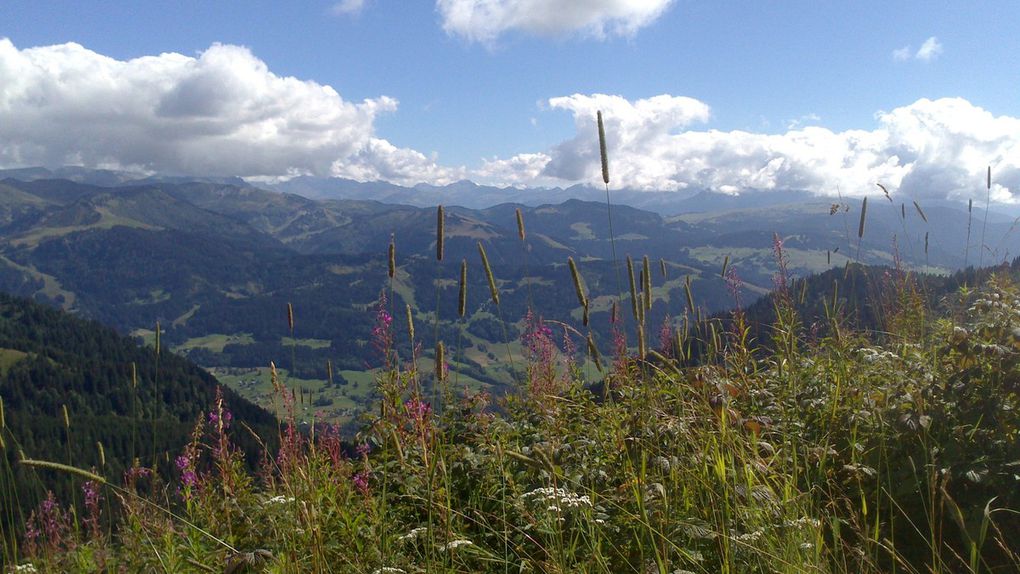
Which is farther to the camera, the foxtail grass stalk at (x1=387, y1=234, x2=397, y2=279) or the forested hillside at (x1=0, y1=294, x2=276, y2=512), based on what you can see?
the forested hillside at (x1=0, y1=294, x2=276, y2=512)

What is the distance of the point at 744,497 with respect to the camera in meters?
2.94

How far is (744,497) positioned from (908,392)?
1.88 m

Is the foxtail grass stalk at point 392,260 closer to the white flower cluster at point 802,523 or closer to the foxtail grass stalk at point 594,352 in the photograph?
the foxtail grass stalk at point 594,352

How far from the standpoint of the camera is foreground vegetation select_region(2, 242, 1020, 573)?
2.83 m

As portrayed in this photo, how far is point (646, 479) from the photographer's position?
3408mm

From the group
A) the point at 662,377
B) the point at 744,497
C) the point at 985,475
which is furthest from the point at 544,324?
the point at 985,475

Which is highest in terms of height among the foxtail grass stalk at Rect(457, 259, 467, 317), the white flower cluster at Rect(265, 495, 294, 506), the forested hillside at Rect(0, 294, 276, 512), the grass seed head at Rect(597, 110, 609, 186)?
the grass seed head at Rect(597, 110, 609, 186)

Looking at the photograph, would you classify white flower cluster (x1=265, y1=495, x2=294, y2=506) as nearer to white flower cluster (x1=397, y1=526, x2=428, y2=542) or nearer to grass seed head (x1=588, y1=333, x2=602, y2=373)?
white flower cluster (x1=397, y1=526, x2=428, y2=542)

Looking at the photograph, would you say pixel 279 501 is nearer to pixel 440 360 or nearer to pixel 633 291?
pixel 440 360

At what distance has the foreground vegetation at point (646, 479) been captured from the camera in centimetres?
283

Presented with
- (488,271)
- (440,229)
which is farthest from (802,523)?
(440,229)

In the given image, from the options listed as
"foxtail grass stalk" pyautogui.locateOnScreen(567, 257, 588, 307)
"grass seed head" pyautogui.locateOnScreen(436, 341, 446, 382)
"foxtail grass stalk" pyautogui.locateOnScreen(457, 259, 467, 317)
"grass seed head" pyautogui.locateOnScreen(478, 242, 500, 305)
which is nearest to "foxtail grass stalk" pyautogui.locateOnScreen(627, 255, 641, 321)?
"foxtail grass stalk" pyautogui.locateOnScreen(567, 257, 588, 307)

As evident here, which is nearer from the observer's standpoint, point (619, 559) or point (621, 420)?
point (619, 559)

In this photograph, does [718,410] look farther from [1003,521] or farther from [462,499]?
[462,499]
